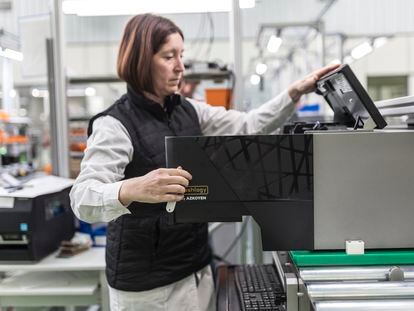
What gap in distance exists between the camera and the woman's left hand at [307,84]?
1.22 m

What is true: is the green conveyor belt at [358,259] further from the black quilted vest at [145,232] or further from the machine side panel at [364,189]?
the black quilted vest at [145,232]

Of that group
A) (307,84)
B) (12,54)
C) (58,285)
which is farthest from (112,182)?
(12,54)

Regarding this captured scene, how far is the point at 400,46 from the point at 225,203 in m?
7.66

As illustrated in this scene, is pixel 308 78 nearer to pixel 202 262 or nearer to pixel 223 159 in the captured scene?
pixel 223 159

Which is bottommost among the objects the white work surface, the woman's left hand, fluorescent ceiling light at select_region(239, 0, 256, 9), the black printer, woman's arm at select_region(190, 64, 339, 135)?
the white work surface

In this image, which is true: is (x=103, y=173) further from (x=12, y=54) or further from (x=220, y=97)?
(x=12, y=54)

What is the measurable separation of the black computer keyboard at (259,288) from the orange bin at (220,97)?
0.97 m

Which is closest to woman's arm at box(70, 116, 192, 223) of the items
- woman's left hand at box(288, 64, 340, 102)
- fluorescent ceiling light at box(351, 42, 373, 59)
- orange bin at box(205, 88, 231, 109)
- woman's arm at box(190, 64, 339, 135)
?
woman's arm at box(190, 64, 339, 135)

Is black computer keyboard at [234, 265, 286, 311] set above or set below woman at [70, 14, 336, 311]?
below

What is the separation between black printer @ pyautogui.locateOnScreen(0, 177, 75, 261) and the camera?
1.62 metres

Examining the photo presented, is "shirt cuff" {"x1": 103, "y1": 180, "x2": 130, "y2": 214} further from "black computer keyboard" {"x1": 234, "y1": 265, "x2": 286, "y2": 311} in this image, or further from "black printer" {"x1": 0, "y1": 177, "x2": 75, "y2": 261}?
"black printer" {"x1": 0, "y1": 177, "x2": 75, "y2": 261}

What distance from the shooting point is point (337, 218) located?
32.2 inches

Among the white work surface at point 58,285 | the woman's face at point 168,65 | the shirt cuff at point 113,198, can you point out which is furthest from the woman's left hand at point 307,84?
the white work surface at point 58,285

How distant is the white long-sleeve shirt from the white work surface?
0.77 m
